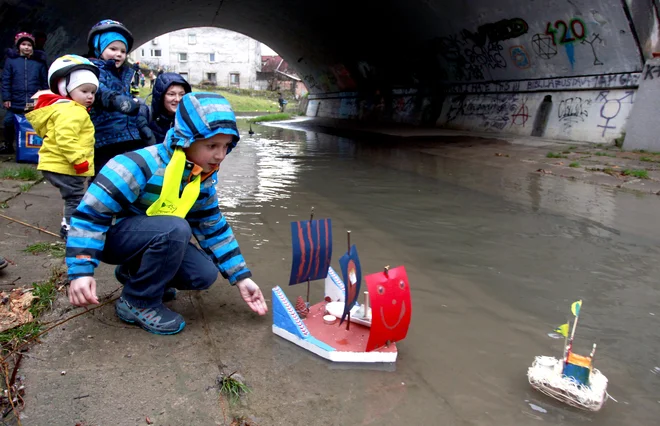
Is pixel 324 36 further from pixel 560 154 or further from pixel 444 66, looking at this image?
pixel 560 154

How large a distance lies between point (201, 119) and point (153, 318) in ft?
3.18

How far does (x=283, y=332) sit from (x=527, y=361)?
116 centimetres

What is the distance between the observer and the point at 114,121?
3668 mm

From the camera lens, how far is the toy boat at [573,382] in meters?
1.89

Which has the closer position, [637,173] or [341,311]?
[341,311]

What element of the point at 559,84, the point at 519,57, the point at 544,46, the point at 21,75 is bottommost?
the point at 21,75

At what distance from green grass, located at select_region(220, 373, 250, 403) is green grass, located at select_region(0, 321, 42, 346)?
0.93 metres

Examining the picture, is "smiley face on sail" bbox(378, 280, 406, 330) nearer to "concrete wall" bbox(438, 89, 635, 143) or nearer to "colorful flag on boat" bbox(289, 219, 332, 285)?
"colorful flag on boat" bbox(289, 219, 332, 285)

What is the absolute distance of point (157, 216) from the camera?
7.31 ft

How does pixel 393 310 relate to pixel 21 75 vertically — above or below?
below

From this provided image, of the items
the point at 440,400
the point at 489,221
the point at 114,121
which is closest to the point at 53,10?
the point at 114,121

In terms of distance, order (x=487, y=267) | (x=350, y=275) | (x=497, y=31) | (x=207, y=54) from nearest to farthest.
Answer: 1. (x=350, y=275)
2. (x=487, y=267)
3. (x=497, y=31)
4. (x=207, y=54)

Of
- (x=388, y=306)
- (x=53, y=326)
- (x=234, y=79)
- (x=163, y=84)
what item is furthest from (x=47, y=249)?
(x=234, y=79)

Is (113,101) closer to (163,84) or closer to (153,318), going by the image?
(163,84)
